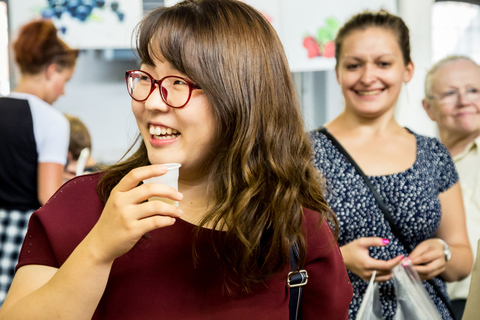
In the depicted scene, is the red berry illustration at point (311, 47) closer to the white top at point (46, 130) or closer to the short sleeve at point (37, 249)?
the white top at point (46, 130)

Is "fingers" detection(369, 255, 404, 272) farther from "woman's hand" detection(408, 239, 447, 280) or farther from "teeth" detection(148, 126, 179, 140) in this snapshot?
"teeth" detection(148, 126, 179, 140)

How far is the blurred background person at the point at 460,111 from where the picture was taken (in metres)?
2.81

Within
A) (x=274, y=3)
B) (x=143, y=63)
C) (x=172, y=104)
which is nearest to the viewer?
(x=172, y=104)

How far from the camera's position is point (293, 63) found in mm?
3902

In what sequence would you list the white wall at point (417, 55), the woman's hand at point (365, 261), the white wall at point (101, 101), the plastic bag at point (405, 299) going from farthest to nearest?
1. the white wall at point (417, 55)
2. the white wall at point (101, 101)
3. the woman's hand at point (365, 261)
4. the plastic bag at point (405, 299)

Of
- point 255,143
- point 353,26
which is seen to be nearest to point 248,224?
point 255,143

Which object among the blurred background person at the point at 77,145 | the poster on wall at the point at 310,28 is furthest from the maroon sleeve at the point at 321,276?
the poster on wall at the point at 310,28

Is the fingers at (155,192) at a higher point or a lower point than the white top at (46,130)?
higher

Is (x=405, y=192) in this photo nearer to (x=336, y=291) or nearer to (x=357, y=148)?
(x=357, y=148)

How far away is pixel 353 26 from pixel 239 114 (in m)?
1.12

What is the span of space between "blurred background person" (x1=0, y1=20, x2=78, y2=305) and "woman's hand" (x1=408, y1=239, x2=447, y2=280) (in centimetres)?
171

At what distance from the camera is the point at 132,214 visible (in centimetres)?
107

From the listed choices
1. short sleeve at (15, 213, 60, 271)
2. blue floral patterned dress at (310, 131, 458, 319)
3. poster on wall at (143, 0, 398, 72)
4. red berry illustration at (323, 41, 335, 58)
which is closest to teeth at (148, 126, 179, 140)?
short sleeve at (15, 213, 60, 271)

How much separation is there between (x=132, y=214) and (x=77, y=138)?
2.59 meters
